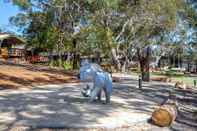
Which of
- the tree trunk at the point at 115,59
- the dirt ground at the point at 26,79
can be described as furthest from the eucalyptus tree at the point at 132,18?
the dirt ground at the point at 26,79

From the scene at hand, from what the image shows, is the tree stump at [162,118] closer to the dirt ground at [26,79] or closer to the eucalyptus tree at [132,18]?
the dirt ground at [26,79]

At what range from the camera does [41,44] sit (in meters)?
45.6

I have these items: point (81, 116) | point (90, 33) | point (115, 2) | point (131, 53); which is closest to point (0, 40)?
point (131, 53)

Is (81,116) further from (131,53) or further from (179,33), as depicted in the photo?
(179,33)

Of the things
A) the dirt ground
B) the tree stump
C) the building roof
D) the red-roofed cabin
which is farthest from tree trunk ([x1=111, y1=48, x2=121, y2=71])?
the tree stump

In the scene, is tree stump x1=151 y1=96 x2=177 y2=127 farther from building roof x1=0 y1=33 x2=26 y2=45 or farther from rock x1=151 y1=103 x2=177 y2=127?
building roof x1=0 y1=33 x2=26 y2=45

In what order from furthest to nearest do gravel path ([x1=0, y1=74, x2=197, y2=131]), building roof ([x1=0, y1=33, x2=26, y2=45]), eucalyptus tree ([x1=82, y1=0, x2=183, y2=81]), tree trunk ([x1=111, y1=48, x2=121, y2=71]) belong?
building roof ([x1=0, y1=33, x2=26, y2=45]) → tree trunk ([x1=111, y1=48, x2=121, y2=71]) → eucalyptus tree ([x1=82, y1=0, x2=183, y2=81]) → gravel path ([x1=0, y1=74, x2=197, y2=131])

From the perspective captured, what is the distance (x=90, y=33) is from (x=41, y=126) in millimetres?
27416

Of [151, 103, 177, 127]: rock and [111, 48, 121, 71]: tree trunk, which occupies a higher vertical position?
[111, 48, 121, 71]: tree trunk

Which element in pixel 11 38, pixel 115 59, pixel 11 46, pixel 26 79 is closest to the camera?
pixel 26 79

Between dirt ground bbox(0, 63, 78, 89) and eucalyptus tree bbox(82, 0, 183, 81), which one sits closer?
dirt ground bbox(0, 63, 78, 89)

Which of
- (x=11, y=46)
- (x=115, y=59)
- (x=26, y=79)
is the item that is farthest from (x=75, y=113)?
(x=11, y=46)

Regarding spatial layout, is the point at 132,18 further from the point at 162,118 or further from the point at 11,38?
the point at 162,118

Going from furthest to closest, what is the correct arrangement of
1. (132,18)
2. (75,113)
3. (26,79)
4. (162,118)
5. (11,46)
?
(11,46)
(132,18)
(26,79)
(75,113)
(162,118)
